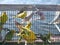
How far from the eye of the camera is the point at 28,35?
1114mm

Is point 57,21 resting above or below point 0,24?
below

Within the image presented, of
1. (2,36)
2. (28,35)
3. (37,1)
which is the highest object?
(37,1)

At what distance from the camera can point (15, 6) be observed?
1334 mm

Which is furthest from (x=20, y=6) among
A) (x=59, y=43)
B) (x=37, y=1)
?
(x=59, y=43)

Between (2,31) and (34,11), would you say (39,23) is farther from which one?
(2,31)

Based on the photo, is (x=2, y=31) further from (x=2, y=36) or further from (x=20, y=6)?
(x=20, y=6)

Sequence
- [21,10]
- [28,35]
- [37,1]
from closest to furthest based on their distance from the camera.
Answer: [28,35]
[21,10]
[37,1]

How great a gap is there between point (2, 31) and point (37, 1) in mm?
410

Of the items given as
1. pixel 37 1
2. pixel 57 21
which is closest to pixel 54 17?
pixel 57 21

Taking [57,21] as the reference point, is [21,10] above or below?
above

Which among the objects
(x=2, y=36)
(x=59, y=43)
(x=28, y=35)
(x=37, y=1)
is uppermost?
(x=37, y=1)

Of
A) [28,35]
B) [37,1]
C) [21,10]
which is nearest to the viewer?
[28,35]

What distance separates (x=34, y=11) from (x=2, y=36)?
0.33m

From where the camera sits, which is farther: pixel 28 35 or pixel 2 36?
pixel 2 36
